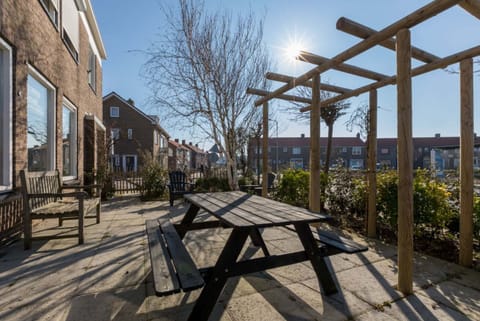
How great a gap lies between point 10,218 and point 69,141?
11.4ft

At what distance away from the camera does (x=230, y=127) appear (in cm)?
766

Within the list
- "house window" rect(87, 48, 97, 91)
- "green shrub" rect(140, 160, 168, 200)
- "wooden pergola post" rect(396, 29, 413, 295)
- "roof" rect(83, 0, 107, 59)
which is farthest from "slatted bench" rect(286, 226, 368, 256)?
"house window" rect(87, 48, 97, 91)

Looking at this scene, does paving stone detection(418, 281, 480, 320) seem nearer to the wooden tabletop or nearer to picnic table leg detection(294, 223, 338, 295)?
picnic table leg detection(294, 223, 338, 295)

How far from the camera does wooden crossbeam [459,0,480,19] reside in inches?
79.2

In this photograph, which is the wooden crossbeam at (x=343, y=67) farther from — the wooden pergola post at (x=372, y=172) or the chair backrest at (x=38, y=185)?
the chair backrest at (x=38, y=185)

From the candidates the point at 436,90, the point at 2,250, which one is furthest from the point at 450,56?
the point at 2,250

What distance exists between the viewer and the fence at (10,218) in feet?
10.3

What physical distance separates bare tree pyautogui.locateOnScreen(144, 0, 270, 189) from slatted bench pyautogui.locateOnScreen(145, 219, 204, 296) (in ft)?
18.0

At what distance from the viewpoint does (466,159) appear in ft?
8.79

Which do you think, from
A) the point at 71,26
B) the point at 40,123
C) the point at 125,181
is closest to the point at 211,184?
the point at 125,181

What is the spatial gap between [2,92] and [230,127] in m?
5.23

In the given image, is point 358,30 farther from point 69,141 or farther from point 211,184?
point 211,184

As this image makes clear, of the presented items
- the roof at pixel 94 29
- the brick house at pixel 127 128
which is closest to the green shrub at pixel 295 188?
the roof at pixel 94 29

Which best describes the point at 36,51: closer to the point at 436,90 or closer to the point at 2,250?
the point at 2,250
